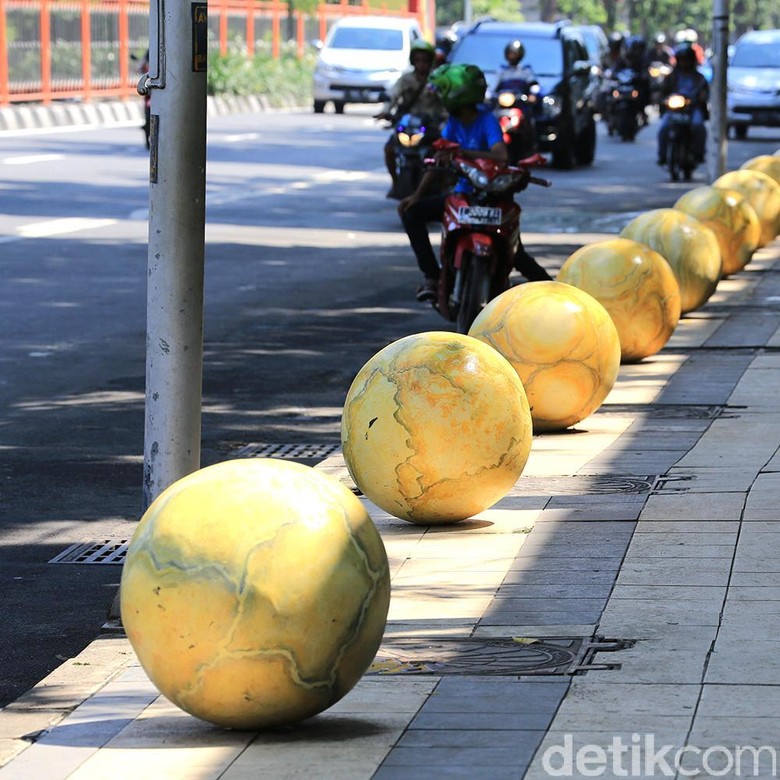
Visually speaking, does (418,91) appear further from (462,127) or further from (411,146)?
(462,127)

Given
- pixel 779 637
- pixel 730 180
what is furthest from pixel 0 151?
pixel 779 637

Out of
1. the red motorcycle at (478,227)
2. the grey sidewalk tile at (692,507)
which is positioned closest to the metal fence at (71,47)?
the red motorcycle at (478,227)

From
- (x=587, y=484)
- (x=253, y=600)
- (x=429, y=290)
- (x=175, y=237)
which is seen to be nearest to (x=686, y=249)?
(x=429, y=290)

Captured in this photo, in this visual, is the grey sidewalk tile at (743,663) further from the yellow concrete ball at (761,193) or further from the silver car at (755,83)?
the silver car at (755,83)

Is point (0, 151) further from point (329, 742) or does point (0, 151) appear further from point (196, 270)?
point (329, 742)

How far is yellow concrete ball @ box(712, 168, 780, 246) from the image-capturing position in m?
19.7

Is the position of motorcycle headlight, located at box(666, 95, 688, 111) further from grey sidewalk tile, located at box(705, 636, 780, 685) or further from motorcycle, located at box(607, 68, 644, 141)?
grey sidewalk tile, located at box(705, 636, 780, 685)

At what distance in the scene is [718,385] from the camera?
11539 millimetres

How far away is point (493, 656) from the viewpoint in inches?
232

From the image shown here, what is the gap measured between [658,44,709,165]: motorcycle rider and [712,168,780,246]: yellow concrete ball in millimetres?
8275

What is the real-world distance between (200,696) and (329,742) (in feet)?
1.16

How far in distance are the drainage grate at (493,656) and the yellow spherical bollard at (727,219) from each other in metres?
11.4

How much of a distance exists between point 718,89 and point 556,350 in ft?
46.3

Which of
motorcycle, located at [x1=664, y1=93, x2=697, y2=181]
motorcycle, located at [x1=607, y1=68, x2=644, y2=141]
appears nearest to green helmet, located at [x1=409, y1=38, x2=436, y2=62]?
motorcycle, located at [x1=664, y1=93, x2=697, y2=181]
